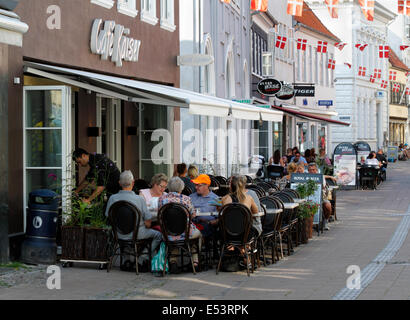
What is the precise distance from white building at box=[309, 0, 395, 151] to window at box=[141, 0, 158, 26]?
38.2 meters

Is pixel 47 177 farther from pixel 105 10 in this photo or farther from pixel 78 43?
pixel 105 10

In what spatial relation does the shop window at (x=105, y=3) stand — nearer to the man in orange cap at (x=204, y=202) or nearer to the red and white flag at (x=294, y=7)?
the man in orange cap at (x=204, y=202)

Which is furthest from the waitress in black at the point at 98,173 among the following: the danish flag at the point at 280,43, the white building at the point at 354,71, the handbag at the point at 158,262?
the white building at the point at 354,71

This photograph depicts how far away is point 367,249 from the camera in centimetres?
1381

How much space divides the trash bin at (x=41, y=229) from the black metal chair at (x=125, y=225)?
1.03 meters

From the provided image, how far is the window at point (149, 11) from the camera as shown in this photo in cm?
1856

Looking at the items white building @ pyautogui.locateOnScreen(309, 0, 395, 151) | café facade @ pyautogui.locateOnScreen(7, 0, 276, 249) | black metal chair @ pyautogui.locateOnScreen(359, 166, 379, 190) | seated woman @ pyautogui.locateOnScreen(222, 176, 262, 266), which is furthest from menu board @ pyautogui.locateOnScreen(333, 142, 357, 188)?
white building @ pyautogui.locateOnScreen(309, 0, 395, 151)

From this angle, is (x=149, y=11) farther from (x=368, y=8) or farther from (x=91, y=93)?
(x=368, y=8)

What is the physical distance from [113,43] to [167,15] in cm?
437

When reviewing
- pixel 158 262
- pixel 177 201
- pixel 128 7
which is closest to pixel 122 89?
pixel 177 201

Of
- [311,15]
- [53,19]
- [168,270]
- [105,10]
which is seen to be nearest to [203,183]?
[168,270]
